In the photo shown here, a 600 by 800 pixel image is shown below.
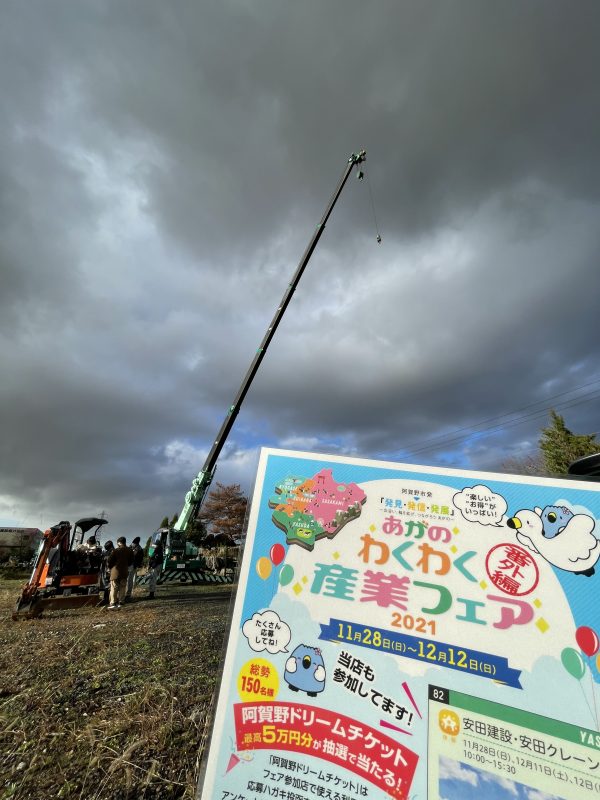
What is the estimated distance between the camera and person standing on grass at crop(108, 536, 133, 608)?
8.49 metres

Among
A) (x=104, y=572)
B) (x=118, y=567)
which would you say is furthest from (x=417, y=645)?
(x=104, y=572)

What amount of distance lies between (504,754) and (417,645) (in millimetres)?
500

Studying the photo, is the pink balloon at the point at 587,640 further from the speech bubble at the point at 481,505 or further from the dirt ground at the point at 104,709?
the dirt ground at the point at 104,709

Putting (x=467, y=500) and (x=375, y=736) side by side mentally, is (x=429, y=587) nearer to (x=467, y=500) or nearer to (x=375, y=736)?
(x=467, y=500)

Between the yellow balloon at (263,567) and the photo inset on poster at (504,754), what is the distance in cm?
103

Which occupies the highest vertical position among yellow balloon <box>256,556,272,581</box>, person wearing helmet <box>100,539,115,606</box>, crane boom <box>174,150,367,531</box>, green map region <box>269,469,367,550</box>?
crane boom <box>174,150,367,531</box>

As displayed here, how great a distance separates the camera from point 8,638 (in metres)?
5.88

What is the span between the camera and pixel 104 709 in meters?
3.41

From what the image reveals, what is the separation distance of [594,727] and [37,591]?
1029 centimetres

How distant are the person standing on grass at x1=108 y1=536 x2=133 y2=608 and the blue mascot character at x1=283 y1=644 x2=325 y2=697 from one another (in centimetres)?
815

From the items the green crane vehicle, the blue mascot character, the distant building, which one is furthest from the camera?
A: the distant building

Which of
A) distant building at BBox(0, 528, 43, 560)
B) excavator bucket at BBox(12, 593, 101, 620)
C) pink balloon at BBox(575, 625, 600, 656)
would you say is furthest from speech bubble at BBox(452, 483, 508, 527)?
distant building at BBox(0, 528, 43, 560)

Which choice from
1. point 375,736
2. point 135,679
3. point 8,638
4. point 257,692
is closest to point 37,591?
point 8,638

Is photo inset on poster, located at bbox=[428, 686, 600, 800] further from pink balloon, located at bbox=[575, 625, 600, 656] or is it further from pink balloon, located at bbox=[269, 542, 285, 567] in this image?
pink balloon, located at bbox=[269, 542, 285, 567]
